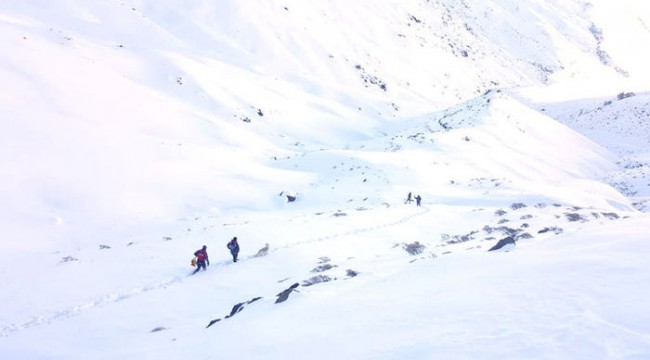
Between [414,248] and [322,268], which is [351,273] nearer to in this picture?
[322,268]

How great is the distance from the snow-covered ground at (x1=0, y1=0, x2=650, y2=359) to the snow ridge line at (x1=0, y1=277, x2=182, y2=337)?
0.09 meters

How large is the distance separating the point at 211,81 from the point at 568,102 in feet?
238

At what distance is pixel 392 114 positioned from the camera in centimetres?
8350

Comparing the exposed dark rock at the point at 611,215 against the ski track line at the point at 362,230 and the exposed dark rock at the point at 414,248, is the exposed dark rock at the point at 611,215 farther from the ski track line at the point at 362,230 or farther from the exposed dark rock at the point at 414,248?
the exposed dark rock at the point at 414,248

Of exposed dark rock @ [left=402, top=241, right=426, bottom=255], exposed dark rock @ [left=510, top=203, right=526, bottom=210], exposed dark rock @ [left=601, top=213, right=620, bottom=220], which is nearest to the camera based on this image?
exposed dark rock @ [left=402, top=241, right=426, bottom=255]

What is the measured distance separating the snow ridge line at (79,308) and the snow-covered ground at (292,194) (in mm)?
87

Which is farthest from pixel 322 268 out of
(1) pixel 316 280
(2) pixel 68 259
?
(2) pixel 68 259

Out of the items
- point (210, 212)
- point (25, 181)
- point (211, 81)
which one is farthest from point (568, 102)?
point (25, 181)

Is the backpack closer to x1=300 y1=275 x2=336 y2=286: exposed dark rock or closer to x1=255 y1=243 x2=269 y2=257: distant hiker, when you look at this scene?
x1=255 y1=243 x2=269 y2=257: distant hiker

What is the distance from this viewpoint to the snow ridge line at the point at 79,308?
16883 mm

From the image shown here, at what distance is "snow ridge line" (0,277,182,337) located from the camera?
55.4ft

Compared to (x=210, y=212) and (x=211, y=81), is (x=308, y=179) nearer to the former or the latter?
(x=210, y=212)

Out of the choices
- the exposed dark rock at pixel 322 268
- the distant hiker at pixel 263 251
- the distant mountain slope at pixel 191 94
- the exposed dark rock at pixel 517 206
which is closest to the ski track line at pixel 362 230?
the distant hiker at pixel 263 251

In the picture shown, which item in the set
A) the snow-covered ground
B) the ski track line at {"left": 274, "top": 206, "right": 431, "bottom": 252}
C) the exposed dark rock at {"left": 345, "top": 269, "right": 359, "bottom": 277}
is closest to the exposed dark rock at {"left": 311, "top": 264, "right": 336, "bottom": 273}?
the snow-covered ground
